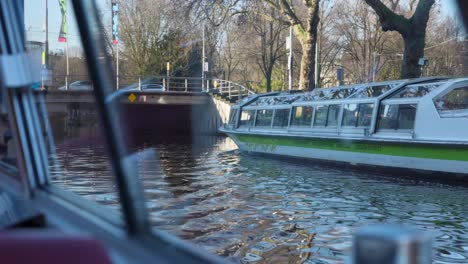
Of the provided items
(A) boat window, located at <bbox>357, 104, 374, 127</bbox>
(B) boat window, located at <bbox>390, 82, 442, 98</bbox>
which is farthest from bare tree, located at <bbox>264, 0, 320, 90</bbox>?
(B) boat window, located at <bbox>390, 82, 442, 98</bbox>

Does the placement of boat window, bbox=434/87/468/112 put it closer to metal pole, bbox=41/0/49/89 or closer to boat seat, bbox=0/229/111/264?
metal pole, bbox=41/0/49/89

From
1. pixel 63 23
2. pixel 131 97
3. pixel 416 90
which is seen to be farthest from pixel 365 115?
pixel 63 23

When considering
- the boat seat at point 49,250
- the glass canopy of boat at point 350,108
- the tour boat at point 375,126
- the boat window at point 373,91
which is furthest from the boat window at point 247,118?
the boat seat at point 49,250

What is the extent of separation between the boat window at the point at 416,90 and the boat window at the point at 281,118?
4.92m

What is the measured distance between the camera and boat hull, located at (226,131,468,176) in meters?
12.3

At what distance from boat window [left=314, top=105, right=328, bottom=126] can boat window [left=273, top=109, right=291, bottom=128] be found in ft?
5.18

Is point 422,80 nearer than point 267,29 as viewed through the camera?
Yes

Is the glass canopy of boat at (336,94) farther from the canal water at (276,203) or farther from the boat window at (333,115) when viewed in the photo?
the canal water at (276,203)

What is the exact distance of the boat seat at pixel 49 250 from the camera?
1723 millimetres

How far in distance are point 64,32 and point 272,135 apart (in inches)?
612

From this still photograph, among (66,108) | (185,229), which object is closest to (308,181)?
(185,229)

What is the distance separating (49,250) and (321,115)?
1542 cm

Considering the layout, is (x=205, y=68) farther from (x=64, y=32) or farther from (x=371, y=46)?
(x=64, y=32)

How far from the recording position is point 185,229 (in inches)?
286
